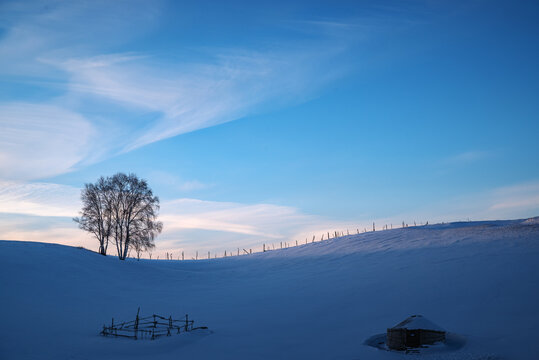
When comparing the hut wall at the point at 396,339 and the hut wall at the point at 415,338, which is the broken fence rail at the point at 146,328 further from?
the hut wall at the point at 415,338

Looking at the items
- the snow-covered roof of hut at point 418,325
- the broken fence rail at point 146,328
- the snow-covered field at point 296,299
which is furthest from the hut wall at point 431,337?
the broken fence rail at point 146,328

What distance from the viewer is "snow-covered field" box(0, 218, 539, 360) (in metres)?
17.6

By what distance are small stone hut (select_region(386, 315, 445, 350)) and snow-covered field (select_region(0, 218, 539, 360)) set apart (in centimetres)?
51

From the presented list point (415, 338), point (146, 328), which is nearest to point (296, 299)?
point (146, 328)

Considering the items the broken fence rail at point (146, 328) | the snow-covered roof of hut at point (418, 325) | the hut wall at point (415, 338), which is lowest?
the broken fence rail at point (146, 328)

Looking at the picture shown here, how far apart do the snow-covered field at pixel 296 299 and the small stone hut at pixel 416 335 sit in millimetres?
515

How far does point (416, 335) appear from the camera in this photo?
15.5 meters

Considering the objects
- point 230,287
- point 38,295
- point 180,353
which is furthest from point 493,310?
point 38,295

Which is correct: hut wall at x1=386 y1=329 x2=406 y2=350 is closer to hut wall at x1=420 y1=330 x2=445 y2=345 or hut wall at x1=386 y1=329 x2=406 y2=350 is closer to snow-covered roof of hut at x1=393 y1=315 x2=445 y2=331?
snow-covered roof of hut at x1=393 y1=315 x2=445 y2=331

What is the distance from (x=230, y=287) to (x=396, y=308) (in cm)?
1614

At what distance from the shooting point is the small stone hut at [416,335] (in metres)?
15.5

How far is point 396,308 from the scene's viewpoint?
71.2 ft

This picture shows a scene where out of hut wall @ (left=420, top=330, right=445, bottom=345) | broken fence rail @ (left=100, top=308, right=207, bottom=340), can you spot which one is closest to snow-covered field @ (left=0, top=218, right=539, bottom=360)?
hut wall @ (left=420, top=330, right=445, bottom=345)

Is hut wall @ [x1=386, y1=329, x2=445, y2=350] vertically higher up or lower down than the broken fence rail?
higher up
